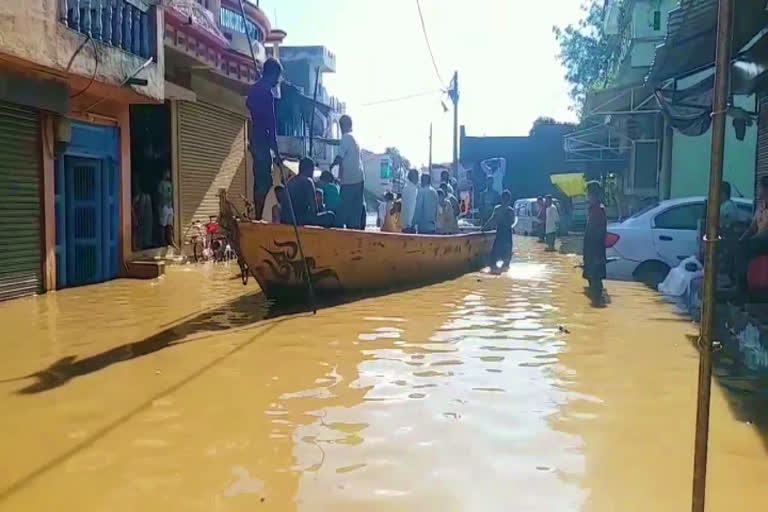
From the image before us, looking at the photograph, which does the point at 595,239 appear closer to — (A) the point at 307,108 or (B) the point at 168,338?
(B) the point at 168,338

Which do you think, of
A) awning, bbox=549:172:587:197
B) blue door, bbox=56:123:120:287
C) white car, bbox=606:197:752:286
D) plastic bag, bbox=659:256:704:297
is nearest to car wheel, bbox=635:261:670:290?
white car, bbox=606:197:752:286

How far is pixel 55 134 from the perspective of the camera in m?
10.2

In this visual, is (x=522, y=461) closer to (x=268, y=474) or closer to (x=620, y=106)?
(x=268, y=474)

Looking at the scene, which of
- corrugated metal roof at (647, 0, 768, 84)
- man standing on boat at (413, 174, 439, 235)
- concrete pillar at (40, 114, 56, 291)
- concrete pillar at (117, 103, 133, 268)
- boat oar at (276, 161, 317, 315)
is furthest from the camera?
man standing on boat at (413, 174, 439, 235)

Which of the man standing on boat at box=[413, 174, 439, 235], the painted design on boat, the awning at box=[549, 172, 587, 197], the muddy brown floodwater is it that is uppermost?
the awning at box=[549, 172, 587, 197]

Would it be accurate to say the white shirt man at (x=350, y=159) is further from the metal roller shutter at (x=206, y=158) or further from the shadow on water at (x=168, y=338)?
the metal roller shutter at (x=206, y=158)

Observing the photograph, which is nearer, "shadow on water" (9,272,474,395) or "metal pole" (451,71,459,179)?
"shadow on water" (9,272,474,395)

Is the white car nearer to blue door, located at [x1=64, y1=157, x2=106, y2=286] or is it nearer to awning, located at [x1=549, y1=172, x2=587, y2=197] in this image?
blue door, located at [x1=64, y1=157, x2=106, y2=286]

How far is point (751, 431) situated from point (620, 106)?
1877 centimetres

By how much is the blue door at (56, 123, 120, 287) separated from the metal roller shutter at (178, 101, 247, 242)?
10.0 feet

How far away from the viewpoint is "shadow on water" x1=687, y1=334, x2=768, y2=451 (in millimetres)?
4438

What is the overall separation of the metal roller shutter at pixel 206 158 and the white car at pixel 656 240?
28.4 feet

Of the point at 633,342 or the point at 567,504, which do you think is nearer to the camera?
the point at 567,504

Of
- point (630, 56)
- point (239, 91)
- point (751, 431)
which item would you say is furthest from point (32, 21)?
point (630, 56)
